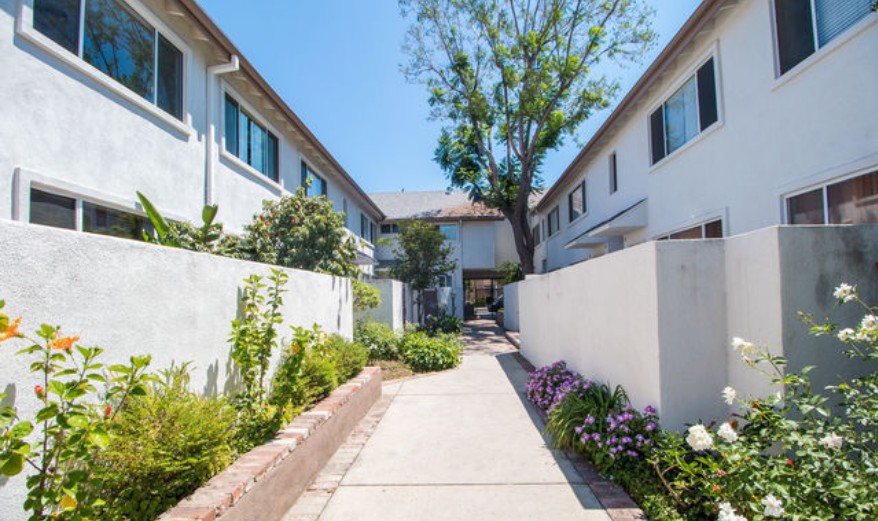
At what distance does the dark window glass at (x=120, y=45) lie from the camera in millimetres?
5941

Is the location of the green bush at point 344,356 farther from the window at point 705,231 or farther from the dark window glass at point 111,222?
the window at point 705,231

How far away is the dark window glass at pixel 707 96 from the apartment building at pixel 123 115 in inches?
353

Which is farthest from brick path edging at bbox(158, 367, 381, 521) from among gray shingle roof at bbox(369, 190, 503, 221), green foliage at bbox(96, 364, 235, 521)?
gray shingle roof at bbox(369, 190, 503, 221)

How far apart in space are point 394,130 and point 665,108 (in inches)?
465

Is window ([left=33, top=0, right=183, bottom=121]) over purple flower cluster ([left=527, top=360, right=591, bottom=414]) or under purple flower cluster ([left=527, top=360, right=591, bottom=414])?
over

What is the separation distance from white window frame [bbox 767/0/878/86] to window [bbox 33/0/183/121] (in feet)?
31.1

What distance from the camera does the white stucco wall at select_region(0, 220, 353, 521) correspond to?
2127 mm

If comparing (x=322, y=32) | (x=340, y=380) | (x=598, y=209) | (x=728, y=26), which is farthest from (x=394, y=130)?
(x=340, y=380)

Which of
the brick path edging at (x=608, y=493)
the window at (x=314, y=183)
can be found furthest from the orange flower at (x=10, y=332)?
the window at (x=314, y=183)

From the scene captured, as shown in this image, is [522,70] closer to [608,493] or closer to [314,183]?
[314,183]

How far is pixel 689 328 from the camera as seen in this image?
3.99 meters

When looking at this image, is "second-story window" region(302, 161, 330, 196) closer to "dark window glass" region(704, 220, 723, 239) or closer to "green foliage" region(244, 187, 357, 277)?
"green foliage" region(244, 187, 357, 277)

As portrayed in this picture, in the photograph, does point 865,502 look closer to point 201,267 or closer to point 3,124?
point 201,267

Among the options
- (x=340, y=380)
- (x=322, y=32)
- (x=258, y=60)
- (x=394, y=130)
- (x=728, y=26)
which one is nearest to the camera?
(x=340, y=380)
